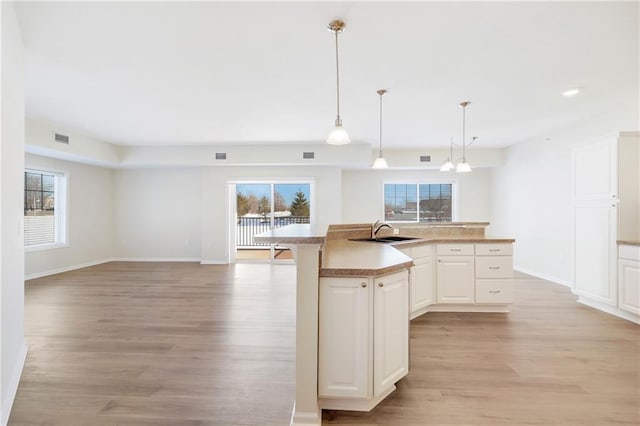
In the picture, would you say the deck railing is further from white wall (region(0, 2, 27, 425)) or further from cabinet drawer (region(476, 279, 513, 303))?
white wall (region(0, 2, 27, 425))

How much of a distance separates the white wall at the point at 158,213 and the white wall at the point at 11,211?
516 centimetres

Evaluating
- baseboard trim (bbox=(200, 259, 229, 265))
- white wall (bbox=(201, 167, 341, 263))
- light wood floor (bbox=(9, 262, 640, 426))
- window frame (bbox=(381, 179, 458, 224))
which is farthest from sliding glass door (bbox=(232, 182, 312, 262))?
light wood floor (bbox=(9, 262, 640, 426))

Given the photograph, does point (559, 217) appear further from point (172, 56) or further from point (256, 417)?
point (172, 56)

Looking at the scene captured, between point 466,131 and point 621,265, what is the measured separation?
117 inches

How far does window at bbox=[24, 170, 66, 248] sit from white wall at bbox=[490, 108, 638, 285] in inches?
362

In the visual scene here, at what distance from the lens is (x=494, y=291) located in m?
3.66

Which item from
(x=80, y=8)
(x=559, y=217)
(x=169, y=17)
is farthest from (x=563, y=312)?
(x=80, y=8)

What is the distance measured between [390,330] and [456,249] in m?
2.16

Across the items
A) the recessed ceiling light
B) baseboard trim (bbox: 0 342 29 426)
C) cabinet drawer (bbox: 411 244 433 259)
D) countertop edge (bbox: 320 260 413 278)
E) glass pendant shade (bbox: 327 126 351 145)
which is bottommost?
baseboard trim (bbox: 0 342 29 426)

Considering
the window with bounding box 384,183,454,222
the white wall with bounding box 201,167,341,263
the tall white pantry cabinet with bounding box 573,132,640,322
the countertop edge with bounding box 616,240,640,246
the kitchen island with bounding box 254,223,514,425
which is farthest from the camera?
the window with bounding box 384,183,454,222

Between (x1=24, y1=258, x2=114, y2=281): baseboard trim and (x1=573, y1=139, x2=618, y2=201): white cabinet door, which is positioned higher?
(x1=573, y1=139, x2=618, y2=201): white cabinet door

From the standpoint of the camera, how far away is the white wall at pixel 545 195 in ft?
14.9

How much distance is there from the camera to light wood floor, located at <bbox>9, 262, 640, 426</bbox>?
188 cm

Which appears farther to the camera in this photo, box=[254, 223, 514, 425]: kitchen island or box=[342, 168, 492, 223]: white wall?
box=[342, 168, 492, 223]: white wall
